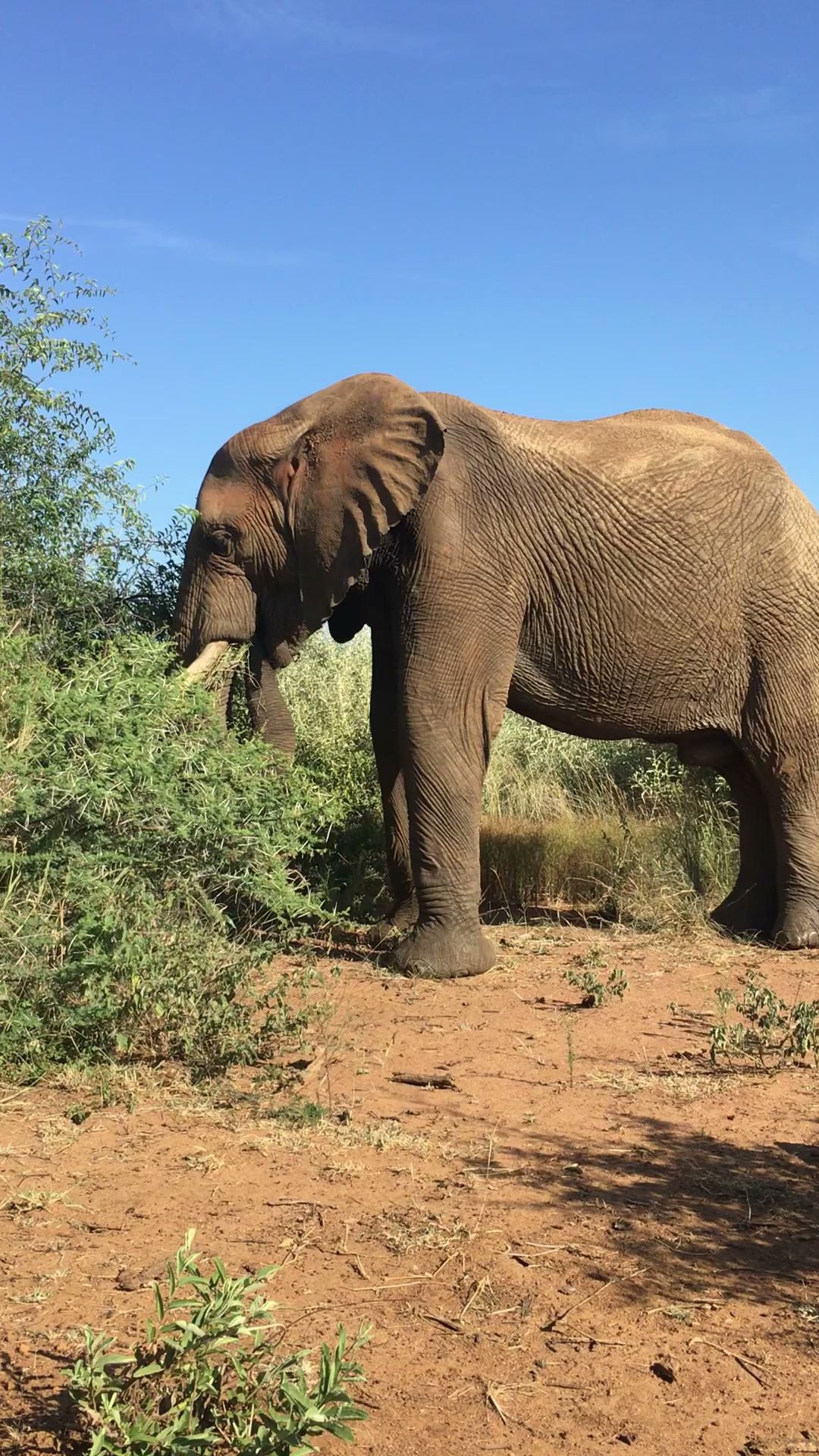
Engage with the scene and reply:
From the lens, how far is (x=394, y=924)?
348 inches

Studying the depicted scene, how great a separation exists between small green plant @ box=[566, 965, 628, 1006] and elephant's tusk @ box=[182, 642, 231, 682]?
2817 mm

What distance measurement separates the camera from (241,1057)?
566cm

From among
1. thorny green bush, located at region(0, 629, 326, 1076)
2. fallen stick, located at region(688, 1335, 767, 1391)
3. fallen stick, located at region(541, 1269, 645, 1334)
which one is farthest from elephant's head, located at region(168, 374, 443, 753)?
fallen stick, located at region(688, 1335, 767, 1391)

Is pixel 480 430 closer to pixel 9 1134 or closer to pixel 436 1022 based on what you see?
pixel 436 1022

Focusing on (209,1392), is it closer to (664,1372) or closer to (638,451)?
(664,1372)

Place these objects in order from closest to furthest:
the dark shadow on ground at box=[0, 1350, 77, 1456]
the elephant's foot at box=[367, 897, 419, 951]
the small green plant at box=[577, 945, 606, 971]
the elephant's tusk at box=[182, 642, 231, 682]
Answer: the dark shadow on ground at box=[0, 1350, 77, 1456] < the small green plant at box=[577, 945, 606, 971] < the elephant's tusk at box=[182, 642, 231, 682] < the elephant's foot at box=[367, 897, 419, 951]

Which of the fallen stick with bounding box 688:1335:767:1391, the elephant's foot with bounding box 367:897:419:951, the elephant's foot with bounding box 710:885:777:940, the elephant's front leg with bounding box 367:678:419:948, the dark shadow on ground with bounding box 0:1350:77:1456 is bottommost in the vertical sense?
the dark shadow on ground with bounding box 0:1350:77:1456

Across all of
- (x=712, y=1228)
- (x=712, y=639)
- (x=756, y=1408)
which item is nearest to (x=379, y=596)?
(x=712, y=639)

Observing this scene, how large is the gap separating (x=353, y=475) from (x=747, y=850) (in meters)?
3.89

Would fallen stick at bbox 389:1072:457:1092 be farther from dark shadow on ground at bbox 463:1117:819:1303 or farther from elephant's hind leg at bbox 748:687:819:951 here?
elephant's hind leg at bbox 748:687:819:951

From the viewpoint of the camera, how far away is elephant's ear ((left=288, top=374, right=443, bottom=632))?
782 centimetres

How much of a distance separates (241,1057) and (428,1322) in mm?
2239

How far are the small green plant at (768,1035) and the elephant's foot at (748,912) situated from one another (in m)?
2.64

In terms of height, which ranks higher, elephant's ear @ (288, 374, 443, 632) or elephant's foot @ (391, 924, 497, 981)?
elephant's ear @ (288, 374, 443, 632)
